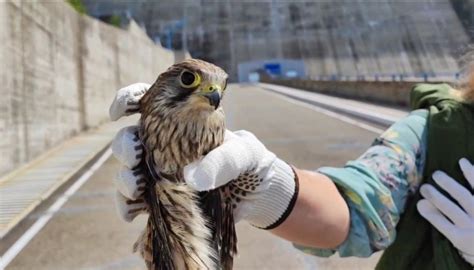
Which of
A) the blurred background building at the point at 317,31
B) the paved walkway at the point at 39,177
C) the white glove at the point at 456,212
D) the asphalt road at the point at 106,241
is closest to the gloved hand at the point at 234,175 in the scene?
the white glove at the point at 456,212

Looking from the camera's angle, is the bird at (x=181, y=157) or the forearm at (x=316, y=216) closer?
the bird at (x=181, y=157)

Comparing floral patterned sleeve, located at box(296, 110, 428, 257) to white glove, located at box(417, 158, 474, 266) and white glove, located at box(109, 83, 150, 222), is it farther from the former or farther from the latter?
white glove, located at box(109, 83, 150, 222)

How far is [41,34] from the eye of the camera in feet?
37.0

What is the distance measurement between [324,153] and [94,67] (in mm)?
9247

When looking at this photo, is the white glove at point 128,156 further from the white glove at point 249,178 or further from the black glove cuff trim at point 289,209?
the black glove cuff trim at point 289,209

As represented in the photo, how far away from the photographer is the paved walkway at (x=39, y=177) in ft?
22.0

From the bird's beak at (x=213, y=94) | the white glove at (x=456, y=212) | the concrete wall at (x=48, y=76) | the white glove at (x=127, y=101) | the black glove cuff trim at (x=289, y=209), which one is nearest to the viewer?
the bird's beak at (x=213, y=94)

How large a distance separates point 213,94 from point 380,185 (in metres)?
0.95

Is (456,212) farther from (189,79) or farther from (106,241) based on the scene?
(106,241)

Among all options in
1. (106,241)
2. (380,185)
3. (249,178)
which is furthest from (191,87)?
(106,241)

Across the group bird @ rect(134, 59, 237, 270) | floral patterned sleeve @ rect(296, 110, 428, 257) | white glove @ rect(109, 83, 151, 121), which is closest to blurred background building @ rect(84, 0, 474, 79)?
floral patterned sleeve @ rect(296, 110, 428, 257)

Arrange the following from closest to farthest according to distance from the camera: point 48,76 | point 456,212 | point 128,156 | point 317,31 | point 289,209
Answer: point 128,156
point 289,209
point 456,212
point 48,76
point 317,31

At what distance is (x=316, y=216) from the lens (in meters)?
1.84

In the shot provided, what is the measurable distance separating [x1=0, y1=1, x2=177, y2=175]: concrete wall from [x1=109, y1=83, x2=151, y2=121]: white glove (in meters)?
7.45
